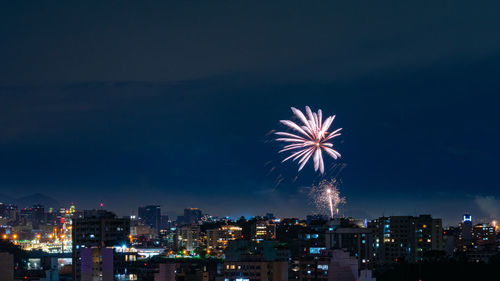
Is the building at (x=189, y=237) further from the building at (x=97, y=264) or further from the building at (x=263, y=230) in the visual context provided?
the building at (x=97, y=264)

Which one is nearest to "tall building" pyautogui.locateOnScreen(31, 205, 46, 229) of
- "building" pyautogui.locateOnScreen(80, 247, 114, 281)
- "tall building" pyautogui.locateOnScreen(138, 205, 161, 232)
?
"tall building" pyautogui.locateOnScreen(138, 205, 161, 232)

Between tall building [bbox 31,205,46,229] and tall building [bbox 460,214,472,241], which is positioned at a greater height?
tall building [bbox 31,205,46,229]

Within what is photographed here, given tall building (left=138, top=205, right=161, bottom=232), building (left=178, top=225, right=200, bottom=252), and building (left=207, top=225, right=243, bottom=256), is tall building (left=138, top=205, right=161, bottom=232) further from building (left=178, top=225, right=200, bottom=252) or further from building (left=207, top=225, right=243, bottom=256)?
building (left=207, top=225, right=243, bottom=256)

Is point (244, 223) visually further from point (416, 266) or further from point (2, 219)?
point (2, 219)

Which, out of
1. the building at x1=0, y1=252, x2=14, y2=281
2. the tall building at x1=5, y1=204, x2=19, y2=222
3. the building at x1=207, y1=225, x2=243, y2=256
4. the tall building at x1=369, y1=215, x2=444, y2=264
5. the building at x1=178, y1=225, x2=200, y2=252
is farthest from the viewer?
the tall building at x1=5, y1=204, x2=19, y2=222

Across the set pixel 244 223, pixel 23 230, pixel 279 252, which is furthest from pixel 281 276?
pixel 23 230

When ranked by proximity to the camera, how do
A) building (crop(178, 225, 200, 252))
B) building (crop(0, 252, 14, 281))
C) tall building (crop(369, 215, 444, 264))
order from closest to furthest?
building (crop(0, 252, 14, 281)) < tall building (crop(369, 215, 444, 264)) < building (crop(178, 225, 200, 252))

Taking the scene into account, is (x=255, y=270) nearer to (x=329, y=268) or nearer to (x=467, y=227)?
(x=329, y=268)
